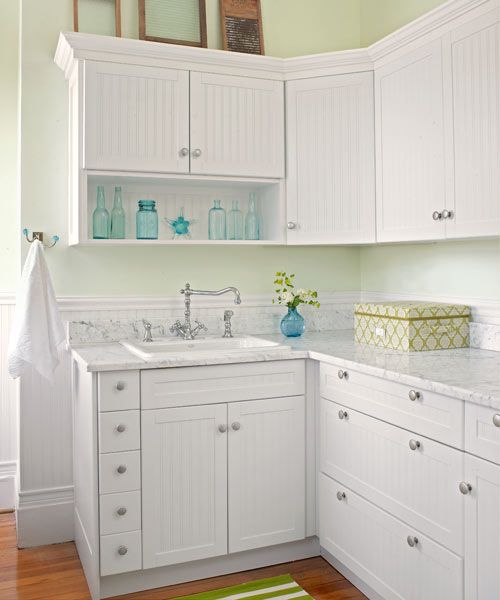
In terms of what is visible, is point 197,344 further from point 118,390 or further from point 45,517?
point 45,517

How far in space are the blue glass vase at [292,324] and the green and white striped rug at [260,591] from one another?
1.10 m

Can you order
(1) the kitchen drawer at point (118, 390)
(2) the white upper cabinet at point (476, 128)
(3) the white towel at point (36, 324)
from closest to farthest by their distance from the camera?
1. (2) the white upper cabinet at point (476, 128)
2. (1) the kitchen drawer at point (118, 390)
3. (3) the white towel at point (36, 324)

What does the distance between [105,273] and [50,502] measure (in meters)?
1.08

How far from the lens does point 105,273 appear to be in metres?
3.06

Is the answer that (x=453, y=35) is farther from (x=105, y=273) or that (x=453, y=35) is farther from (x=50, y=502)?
(x=50, y=502)

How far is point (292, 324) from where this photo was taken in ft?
10.2

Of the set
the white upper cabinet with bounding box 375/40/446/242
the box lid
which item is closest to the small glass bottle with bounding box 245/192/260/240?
the white upper cabinet with bounding box 375/40/446/242

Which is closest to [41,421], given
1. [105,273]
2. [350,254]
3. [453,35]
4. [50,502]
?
[50,502]

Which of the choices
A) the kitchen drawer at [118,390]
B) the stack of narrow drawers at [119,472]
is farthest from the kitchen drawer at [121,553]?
the kitchen drawer at [118,390]

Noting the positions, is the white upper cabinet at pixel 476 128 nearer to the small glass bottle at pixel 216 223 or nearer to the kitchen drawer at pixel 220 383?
the kitchen drawer at pixel 220 383

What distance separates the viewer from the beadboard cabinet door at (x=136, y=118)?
2.73 m

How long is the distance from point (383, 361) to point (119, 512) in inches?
44.1

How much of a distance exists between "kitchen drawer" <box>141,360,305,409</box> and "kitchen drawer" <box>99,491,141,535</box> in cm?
35

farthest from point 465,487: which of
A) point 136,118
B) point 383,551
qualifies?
point 136,118
